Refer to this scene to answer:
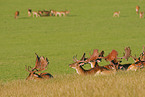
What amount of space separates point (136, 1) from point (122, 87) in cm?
4881

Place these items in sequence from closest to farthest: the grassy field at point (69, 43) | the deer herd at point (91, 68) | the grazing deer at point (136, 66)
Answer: the grassy field at point (69, 43), the deer herd at point (91, 68), the grazing deer at point (136, 66)

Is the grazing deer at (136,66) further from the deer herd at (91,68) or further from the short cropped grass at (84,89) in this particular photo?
the short cropped grass at (84,89)

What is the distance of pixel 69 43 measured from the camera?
25672 millimetres

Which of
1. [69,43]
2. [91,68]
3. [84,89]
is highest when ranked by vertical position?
[69,43]

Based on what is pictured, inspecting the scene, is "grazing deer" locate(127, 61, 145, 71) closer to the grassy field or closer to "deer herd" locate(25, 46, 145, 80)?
"deer herd" locate(25, 46, 145, 80)

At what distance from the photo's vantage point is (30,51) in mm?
22406

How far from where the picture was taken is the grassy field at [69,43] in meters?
8.41

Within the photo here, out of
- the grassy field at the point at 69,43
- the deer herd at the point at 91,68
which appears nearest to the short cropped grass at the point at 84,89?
the grassy field at the point at 69,43

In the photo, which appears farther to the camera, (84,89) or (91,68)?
(91,68)

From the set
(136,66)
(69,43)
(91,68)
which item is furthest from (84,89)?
(69,43)

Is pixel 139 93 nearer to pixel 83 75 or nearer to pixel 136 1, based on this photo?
pixel 83 75

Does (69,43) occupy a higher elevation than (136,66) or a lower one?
higher

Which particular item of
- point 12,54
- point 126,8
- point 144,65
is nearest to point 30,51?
point 12,54

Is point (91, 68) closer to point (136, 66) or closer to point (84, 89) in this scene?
point (136, 66)
